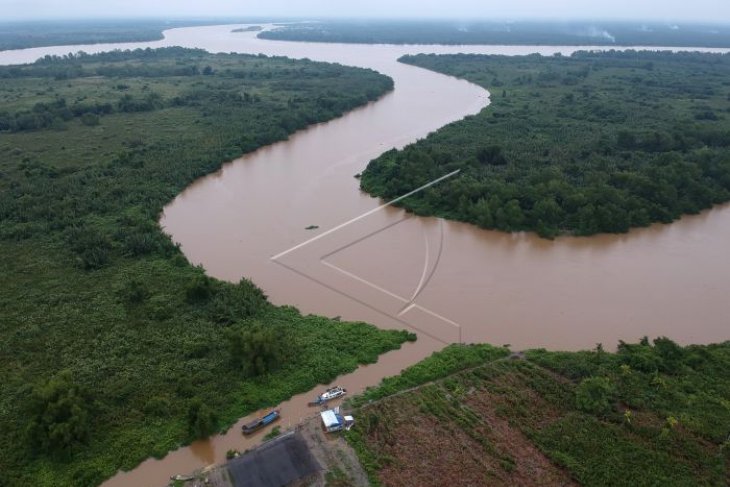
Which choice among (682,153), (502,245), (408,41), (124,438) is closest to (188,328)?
(124,438)

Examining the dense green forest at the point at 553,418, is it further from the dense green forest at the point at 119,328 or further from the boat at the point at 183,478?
the boat at the point at 183,478

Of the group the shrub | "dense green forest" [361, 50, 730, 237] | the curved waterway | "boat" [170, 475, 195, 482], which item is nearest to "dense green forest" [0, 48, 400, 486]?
the curved waterway

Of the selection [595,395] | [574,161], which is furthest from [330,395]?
[574,161]

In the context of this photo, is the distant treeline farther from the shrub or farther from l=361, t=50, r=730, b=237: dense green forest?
the shrub

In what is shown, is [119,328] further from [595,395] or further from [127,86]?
[127,86]

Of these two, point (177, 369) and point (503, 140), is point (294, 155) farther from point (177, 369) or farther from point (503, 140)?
point (177, 369)

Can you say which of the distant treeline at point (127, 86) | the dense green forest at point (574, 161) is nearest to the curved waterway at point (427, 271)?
the dense green forest at point (574, 161)

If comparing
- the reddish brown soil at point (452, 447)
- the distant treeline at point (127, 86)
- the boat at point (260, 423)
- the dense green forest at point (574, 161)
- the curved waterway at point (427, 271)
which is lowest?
the reddish brown soil at point (452, 447)
